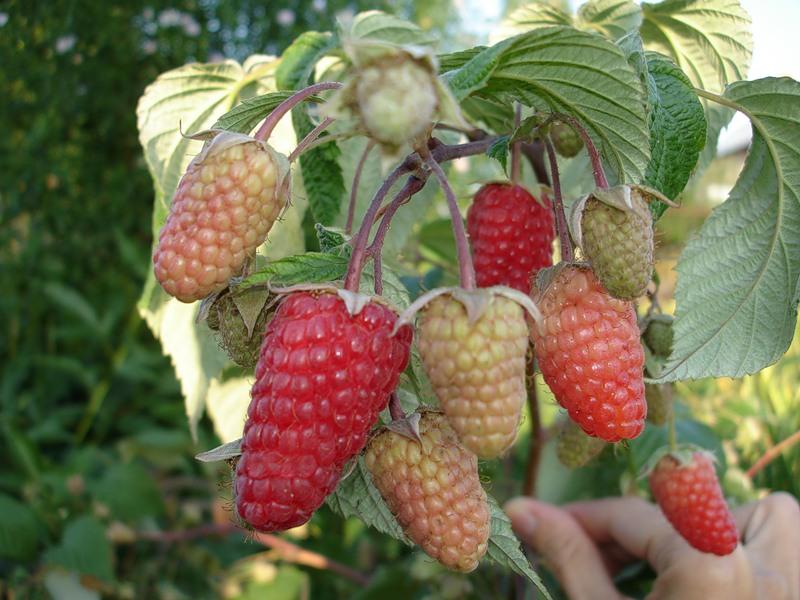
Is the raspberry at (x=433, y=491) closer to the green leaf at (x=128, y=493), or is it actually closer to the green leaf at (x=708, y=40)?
the green leaf at (x=708, y=40)

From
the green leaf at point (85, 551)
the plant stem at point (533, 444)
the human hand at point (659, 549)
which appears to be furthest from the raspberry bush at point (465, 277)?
the green leaf at point (85, 551)

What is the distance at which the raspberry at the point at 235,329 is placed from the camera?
52cm

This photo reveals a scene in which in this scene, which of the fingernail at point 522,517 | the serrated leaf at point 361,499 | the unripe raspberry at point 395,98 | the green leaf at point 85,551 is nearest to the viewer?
the unripe raspberry at point 395,98

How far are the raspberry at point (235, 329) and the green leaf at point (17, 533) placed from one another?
1.19 metres

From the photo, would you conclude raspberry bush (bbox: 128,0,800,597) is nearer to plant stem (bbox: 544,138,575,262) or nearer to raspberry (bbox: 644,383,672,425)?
plant stem (bbox: 544,138,575,262)

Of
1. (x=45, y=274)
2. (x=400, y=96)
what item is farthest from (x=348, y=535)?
(x=400, y=96)

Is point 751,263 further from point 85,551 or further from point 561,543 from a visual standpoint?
point 85,551

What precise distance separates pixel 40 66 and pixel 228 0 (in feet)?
1.92

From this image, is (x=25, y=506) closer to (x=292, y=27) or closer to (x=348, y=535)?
(x=348, y=535)

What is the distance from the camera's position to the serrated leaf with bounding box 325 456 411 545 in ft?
1.95

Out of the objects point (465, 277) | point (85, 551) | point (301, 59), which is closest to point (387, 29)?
point (301, 59)

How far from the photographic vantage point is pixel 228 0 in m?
2.01

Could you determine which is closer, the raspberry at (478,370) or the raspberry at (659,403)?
the raspberry at (478,370)

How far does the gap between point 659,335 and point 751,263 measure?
0.12 metres
